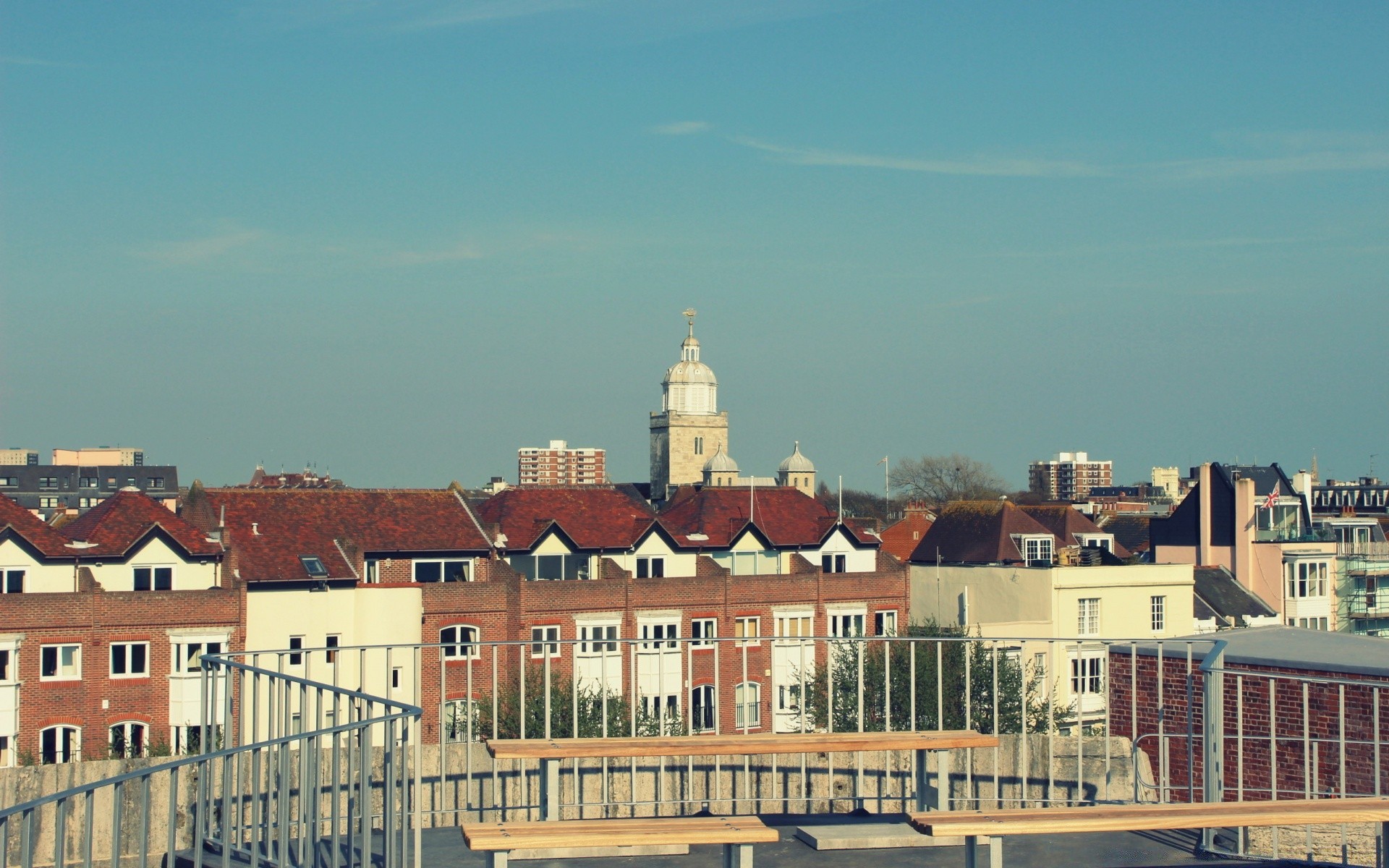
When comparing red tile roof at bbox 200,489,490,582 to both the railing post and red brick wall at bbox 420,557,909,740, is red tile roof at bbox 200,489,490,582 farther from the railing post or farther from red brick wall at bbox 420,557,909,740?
the railing post

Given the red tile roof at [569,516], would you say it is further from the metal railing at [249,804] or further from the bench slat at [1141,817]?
the bench slat at [1141,817]

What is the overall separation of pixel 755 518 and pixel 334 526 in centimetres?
1644

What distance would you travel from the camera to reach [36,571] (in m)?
43.1

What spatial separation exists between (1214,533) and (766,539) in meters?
22.9

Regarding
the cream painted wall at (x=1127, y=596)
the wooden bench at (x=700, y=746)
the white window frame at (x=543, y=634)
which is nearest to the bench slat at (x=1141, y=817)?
the wooden bench at (x=700, y=746)

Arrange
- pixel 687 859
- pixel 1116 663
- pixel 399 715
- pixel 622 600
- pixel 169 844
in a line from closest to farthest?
pixel 169 844 < pixel 399 715 < pixel 687 859 < pixel 1116 663 < pixel 622 600

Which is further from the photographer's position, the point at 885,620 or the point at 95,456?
the point at 95,456

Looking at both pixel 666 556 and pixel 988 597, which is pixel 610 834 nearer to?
pixel 666 556

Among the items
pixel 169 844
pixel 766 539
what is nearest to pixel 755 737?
pixel 169 844

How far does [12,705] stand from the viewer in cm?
4081

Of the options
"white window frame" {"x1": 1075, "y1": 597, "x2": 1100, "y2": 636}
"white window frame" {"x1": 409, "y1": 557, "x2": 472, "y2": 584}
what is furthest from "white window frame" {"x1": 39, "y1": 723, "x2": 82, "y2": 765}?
"white window frame" {"x1": 1075, "y1": 597, "x2": 1100, "y2": 636}

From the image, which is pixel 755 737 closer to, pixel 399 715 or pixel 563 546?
pixel 399 715

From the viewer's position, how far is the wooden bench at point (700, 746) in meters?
8.95

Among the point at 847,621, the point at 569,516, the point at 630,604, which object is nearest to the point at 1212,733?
the point at 630,604
